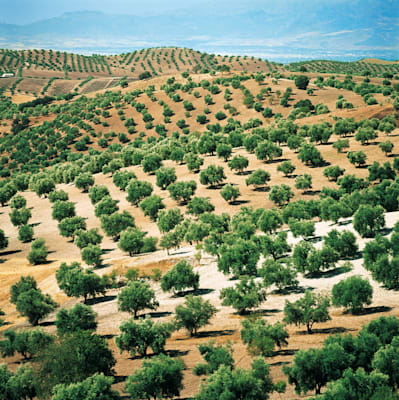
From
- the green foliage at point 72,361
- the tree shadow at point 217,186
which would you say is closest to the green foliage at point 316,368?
the green foliage at point 72,361

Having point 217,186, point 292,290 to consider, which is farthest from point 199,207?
point 292,290

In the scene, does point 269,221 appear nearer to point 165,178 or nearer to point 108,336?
point 108,336

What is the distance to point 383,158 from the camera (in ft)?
356

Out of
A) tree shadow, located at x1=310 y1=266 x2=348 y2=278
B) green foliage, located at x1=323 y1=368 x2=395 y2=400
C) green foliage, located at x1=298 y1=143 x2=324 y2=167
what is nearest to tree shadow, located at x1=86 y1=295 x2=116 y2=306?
tree shadow, located at x1=310 y1=266 x2=348 y2=278

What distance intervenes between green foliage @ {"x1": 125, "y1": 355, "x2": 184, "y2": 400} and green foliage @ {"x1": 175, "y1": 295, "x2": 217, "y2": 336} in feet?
40.3

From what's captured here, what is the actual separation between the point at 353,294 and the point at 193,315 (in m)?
15.1

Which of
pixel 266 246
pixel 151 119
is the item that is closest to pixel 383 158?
pixel 266 246

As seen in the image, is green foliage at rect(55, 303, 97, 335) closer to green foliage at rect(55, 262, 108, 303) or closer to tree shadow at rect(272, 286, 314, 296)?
green foliage at rect(55, 262, 108, 303)

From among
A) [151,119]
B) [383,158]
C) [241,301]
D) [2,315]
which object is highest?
[151,119]

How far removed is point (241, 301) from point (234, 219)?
96.2 feet

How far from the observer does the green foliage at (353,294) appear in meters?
45.6

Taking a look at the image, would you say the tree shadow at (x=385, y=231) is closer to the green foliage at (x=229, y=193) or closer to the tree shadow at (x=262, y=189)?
the green foliage at (x=229, y=193)

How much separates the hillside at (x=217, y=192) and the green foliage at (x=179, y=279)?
1.56 meters

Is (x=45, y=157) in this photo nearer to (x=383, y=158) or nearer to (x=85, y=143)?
(x=85, y=143)
